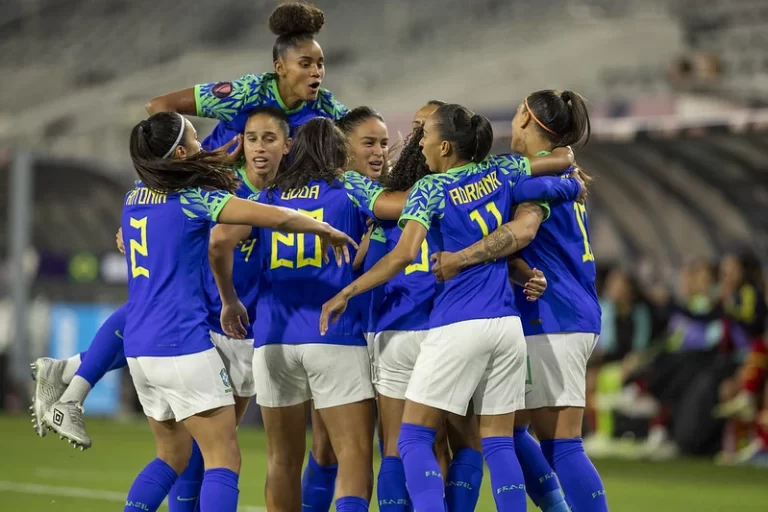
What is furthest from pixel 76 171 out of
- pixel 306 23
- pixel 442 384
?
pixel 442 384

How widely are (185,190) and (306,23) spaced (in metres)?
1.50

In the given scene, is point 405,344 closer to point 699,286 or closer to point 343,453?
point 343,453

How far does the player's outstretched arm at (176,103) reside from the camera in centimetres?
672

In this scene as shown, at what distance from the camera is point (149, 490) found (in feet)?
19.4

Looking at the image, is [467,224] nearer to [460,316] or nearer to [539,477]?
[460,316]

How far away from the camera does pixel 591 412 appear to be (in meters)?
13.8

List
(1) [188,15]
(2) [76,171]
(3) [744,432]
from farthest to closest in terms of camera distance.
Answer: (1) [188,15], (2) [76,171], (3) [744,432]

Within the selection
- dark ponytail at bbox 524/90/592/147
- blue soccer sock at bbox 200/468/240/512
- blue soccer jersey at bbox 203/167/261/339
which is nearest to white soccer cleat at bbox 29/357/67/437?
blue soccer jersey at bbox 203/167/261/339

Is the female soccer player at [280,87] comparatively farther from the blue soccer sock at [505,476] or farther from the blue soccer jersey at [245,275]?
the blue soccer sock at [505,476]

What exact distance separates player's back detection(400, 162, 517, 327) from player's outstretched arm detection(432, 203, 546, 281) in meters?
0.06

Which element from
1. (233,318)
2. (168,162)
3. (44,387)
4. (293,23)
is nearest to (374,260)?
(233,318)

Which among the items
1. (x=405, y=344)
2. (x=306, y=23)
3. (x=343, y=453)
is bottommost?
→ (x=343, y=453)

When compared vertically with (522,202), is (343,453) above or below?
below

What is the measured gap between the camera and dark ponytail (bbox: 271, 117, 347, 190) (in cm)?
606
